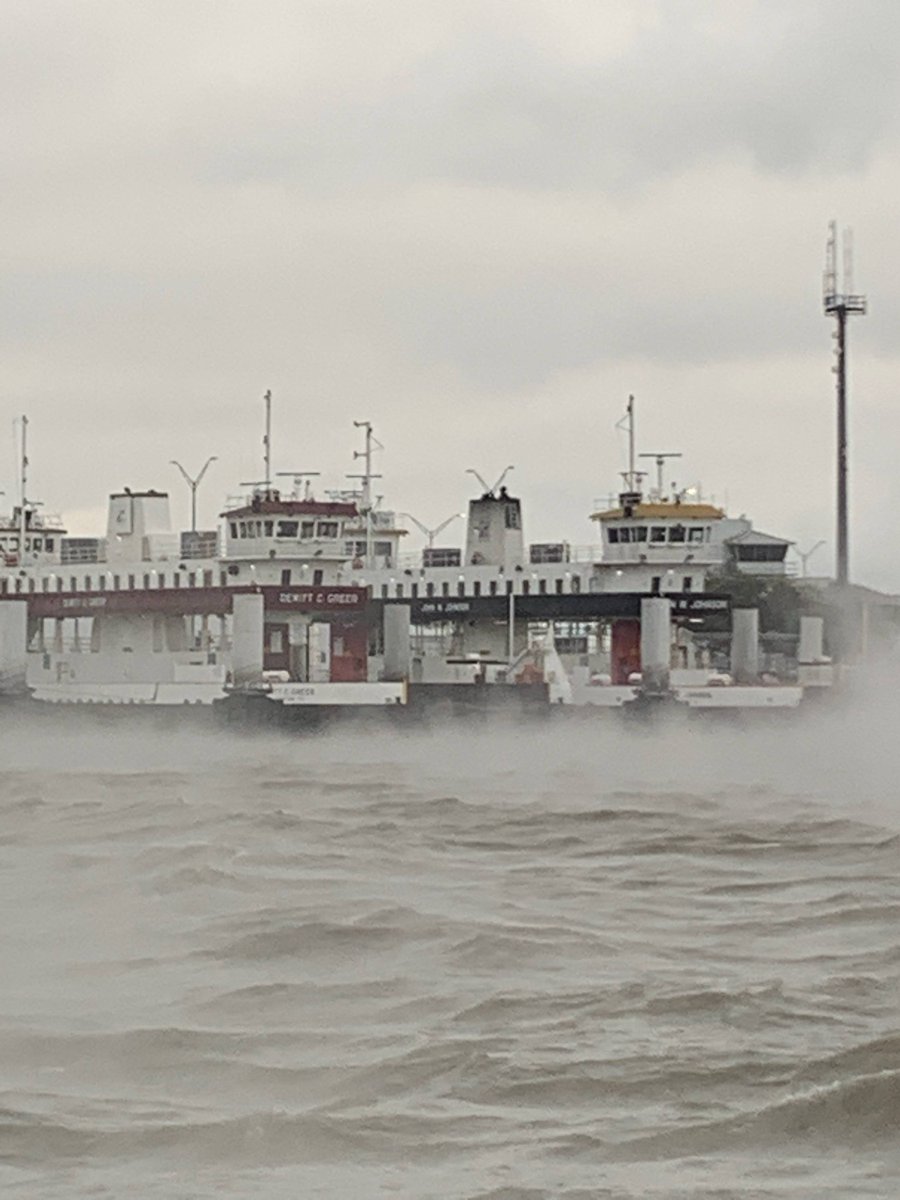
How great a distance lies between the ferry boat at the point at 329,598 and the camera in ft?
226

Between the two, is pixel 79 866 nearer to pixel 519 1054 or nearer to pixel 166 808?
pixel 166 808

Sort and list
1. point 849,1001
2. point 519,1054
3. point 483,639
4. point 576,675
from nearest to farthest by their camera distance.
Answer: point 519,1054 < point 849,1001 < point 576,675 < point 483,639

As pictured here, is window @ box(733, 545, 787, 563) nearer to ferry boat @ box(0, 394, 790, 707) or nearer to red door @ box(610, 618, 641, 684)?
ferry boat @ box(0, 394, 790, 707)

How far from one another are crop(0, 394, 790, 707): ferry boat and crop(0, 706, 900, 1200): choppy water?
32967 mm

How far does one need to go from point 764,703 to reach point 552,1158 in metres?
51.9

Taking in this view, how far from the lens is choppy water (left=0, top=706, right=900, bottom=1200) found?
1325 cm

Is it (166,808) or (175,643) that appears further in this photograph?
(175,643)

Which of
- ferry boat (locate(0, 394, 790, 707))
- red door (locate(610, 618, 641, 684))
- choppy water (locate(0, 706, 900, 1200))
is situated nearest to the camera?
choppy water (locate(0, 706, 900, 1200))

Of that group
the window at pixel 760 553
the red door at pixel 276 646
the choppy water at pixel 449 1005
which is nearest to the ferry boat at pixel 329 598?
the red door at pixel 276 646

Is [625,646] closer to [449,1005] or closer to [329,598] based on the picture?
[329,598]

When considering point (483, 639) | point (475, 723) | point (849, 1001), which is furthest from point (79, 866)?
point (483, 639)

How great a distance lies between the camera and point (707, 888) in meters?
24.7

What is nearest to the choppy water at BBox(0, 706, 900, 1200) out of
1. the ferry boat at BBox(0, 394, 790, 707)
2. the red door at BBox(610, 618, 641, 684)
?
the ferry boat at BBox(0, 394, 790, 707)

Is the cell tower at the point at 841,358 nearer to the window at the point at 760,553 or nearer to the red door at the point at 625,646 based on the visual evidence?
the red door at the point at 625,646
